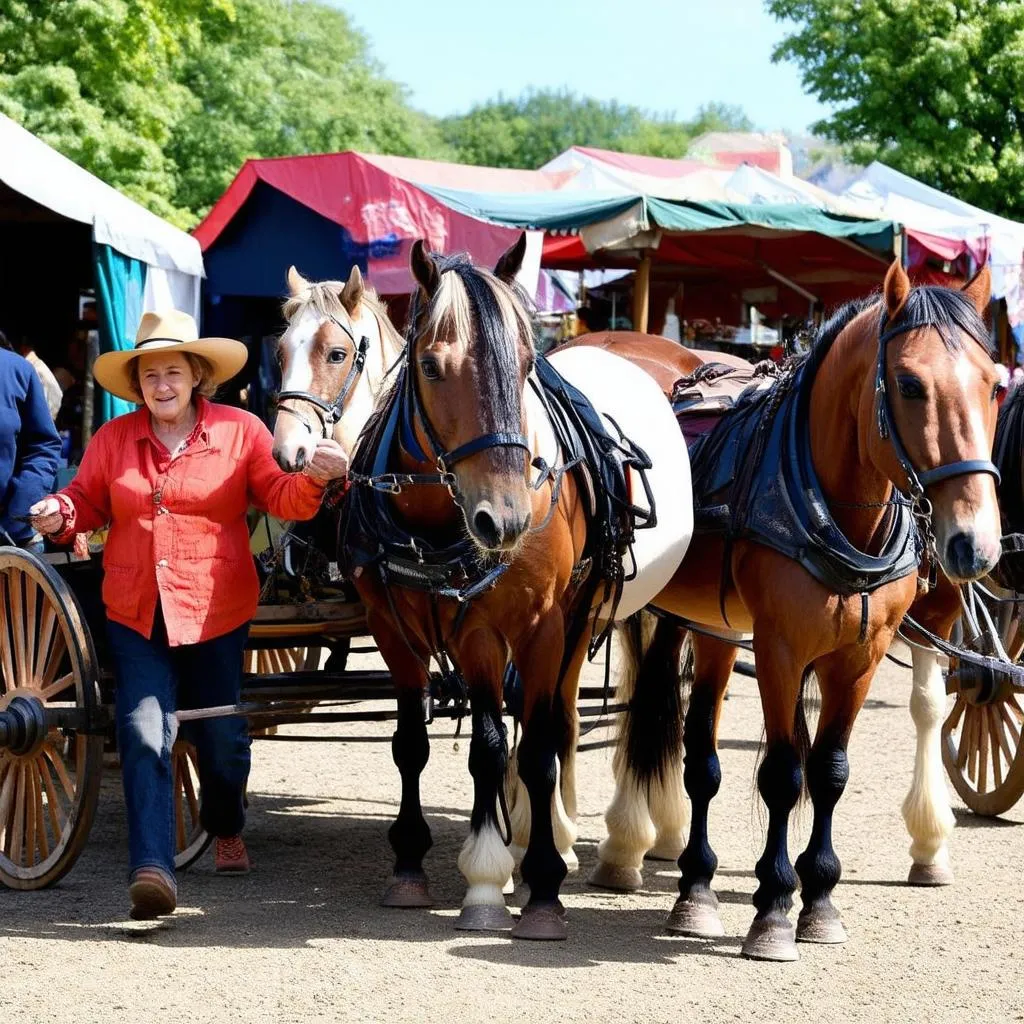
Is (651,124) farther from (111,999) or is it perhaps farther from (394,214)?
(111,999)

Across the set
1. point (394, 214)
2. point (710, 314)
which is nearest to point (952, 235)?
point (710, 314)

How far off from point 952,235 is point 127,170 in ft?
32.4

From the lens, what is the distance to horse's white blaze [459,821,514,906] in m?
4.80

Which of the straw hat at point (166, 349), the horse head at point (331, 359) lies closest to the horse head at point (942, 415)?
the horse head at point (331, 359)

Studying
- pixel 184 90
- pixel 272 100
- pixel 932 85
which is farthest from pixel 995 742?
pixel 272 100

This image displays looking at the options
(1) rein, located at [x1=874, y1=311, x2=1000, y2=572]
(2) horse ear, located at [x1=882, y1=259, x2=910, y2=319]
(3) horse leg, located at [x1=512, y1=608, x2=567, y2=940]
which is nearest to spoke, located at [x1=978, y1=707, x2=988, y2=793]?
(1) rein, located at [x1=874, y1=311, x2=1000, y2=572]

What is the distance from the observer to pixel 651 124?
104 metres

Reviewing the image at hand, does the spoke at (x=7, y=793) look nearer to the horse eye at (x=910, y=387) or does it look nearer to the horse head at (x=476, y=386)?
the horse head at (x=476, y=386)

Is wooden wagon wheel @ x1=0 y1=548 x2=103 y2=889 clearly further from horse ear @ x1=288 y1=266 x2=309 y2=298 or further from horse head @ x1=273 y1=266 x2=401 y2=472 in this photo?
horse ear @ x1=288 y1=266 x2=309 y2=298

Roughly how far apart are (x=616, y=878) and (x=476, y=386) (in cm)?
209

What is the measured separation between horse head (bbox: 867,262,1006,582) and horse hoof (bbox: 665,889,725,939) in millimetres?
1427

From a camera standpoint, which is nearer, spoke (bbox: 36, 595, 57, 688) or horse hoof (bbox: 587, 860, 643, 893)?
spoke (bbox: 36, 595, 57, 688)

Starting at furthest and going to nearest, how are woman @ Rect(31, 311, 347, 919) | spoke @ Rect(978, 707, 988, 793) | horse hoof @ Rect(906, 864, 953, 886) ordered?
1. spoke @ Rect(978, 707, 988, 793)
2. horse hoof @ Rect(906, 864, 953, 886)
3. woman @ Rect(31, 311, 347, 919)

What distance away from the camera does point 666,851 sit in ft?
20.0
